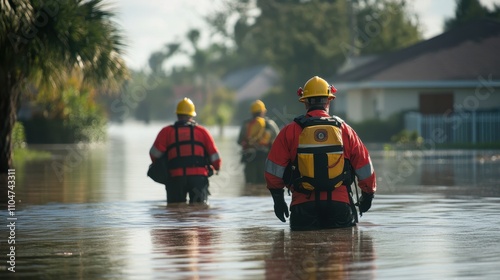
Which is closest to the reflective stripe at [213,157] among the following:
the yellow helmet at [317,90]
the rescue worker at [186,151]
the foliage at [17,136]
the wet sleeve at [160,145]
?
the rescue worker at [186,151]

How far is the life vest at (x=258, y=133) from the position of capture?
24203mm

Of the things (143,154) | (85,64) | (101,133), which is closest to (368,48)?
(101,133)

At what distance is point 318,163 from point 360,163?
0.47 meters

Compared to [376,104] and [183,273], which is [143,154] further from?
[183,273]

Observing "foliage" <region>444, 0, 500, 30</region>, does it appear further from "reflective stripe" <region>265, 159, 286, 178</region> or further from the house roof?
"reflective stripe" <region>265, 159, 286, 178</region>

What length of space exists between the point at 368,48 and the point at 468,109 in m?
25.7

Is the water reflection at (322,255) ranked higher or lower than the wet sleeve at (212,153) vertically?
lower

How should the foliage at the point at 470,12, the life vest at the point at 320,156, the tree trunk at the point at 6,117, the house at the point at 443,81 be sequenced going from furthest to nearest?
the foliage at the point at 470,12
the house at the point at 443,81
the tree trunk at the point at 6,117
the life vest at the point at 320,156

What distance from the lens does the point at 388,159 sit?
36.7 meters

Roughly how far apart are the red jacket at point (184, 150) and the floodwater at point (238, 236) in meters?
0.61

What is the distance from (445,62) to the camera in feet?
167

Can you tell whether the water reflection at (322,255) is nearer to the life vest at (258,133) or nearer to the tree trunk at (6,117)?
the life vest at (258,133)

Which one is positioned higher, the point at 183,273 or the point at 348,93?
the point at 348,93

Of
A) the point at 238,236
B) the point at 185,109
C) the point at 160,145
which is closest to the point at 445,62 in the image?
the point at 185,109
